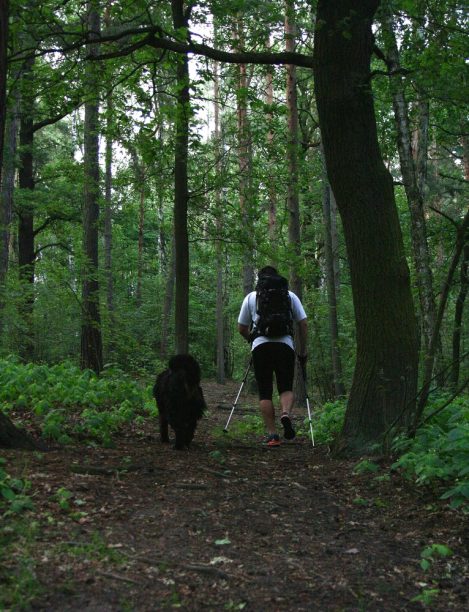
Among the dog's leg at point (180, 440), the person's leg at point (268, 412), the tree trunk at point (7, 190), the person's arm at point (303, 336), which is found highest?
the tree trunk at point (7, 190)

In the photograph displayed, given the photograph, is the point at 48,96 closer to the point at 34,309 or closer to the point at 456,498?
the point at 456,498

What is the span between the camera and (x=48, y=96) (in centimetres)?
777

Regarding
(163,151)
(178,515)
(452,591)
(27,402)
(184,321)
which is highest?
(163,151)

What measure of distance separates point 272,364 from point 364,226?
6.57ft

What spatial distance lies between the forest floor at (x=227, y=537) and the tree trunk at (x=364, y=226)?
780 mm

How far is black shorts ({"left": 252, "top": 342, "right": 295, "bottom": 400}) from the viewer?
23.0 ft

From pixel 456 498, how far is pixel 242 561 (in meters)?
1.66

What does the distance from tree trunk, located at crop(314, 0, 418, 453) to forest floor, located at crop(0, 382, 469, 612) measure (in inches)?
30.7

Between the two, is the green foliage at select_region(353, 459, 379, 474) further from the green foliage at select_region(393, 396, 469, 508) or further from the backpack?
the backpack

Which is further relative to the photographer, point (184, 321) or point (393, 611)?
point (184, 321)

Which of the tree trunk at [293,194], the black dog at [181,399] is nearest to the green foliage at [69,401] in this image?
the black dog at [181,399]

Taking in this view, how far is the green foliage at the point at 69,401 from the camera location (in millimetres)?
6352

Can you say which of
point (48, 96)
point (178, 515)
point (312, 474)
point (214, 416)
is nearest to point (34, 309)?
point (214, 416)

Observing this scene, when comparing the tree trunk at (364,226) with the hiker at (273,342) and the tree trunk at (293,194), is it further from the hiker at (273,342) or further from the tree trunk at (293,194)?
the tree trunk at (293,194)
